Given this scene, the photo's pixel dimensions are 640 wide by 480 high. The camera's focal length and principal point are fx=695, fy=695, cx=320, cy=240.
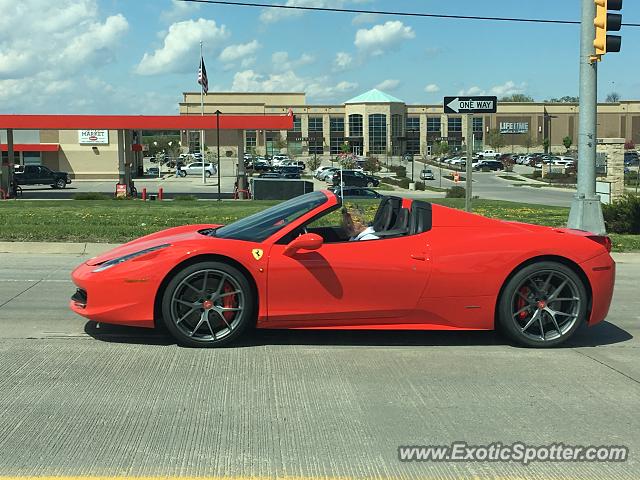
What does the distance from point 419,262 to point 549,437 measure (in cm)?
216

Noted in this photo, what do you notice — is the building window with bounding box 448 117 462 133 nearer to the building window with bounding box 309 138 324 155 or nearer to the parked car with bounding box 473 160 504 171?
the building window with bounding box 309 138 324 155

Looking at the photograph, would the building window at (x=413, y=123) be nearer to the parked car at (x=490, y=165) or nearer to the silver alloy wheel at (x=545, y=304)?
the parked car at (x=490, y=165)

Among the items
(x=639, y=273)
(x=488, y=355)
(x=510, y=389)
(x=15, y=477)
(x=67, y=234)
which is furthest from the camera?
(x=67, y=234)

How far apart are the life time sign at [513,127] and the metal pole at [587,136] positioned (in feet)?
402

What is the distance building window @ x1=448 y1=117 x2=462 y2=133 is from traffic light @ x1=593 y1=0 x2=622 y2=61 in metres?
122

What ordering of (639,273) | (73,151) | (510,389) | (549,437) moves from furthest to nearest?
(73,151) → (639,273) → (510,389) → (549,437)

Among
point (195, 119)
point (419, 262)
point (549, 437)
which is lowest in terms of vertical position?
point (549, 437)

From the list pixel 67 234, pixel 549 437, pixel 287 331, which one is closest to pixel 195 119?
pixel 67 234

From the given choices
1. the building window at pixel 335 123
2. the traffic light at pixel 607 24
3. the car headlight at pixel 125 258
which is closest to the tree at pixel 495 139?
the building window at pixel 335 123

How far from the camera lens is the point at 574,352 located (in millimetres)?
6258

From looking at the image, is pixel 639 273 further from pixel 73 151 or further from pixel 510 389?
pixel 73 151

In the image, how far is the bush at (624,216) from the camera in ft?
53.4

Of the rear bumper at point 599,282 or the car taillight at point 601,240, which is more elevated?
the car taillight at point 601,240

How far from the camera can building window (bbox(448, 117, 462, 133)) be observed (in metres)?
131
